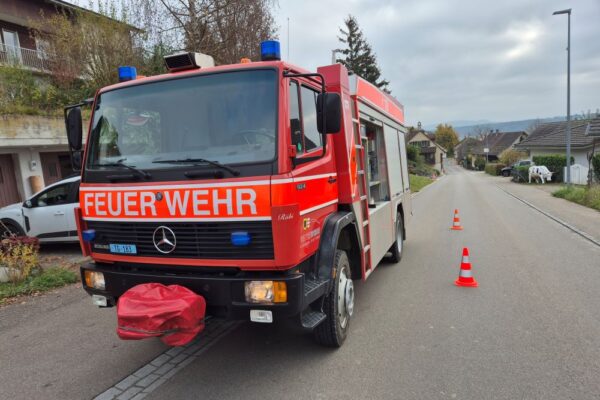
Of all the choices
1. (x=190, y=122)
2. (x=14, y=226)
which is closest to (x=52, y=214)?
(x=14, y=226)

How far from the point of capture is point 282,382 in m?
3.43

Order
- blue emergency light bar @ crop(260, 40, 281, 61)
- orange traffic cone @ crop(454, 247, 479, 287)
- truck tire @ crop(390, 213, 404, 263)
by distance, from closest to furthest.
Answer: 1. blue emergency light bar @ crop(260, 40, 281, 61)
2. orange traffic cone @ crop(454, 247, 479, 287)
3. truck tire @ crop(390, 213, 404, 263)

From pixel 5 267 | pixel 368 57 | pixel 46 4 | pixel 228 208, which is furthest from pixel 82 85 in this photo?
pixel 368 57

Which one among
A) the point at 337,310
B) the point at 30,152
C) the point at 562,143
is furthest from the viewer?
the point at 562,143

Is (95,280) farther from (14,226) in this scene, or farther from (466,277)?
(14,226)

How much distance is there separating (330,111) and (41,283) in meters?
5.52

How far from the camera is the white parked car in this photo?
8.30m

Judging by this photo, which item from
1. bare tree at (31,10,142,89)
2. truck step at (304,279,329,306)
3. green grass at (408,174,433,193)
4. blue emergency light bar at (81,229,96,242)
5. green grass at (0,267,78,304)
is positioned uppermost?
bare tree at (31,10,142,89)

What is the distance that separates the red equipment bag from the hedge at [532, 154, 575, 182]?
109 ft

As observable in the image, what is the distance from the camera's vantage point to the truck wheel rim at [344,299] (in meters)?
4.07

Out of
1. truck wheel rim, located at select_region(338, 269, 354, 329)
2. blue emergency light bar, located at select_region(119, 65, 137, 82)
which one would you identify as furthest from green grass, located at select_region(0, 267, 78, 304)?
truck wheel rim, located at select_region(338, 269, 354, 329)

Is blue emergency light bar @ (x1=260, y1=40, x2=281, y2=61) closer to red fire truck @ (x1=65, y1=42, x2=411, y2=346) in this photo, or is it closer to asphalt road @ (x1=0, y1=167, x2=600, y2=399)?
red fire truck @ (x1=65, y1=42, x2=411, y2=346)

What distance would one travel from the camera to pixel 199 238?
129 inches

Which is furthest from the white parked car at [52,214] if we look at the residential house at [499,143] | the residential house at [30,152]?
the residential house at [499,143]
